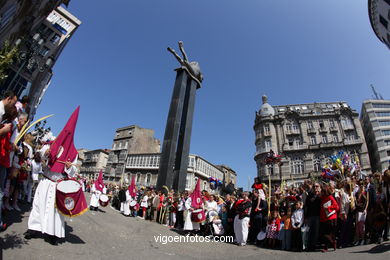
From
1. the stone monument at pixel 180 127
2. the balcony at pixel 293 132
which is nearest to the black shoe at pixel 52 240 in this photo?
the stone monument at pixel 180 127

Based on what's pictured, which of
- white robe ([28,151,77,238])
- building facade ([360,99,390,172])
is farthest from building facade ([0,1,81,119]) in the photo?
building facade ([360,99,390,172])

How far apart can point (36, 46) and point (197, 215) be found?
2322 cm

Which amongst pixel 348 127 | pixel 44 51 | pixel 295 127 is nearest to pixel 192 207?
pixel 44 51

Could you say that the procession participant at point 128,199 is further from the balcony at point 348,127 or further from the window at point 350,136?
the balcony at point 348,127

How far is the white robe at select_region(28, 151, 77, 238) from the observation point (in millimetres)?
4039

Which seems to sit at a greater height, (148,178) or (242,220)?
(148,178)

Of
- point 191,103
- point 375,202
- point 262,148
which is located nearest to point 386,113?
point 262,148

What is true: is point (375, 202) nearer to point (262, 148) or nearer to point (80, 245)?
point (80, 245)

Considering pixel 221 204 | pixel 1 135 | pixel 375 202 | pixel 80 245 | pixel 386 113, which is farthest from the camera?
pixel 386 113

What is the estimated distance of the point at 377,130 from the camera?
47.2m

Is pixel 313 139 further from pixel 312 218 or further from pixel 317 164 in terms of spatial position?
pixel 312 218

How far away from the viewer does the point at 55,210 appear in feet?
14.1

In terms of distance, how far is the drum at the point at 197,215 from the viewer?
26.1ft

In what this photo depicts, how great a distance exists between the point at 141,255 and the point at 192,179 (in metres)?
45.2
